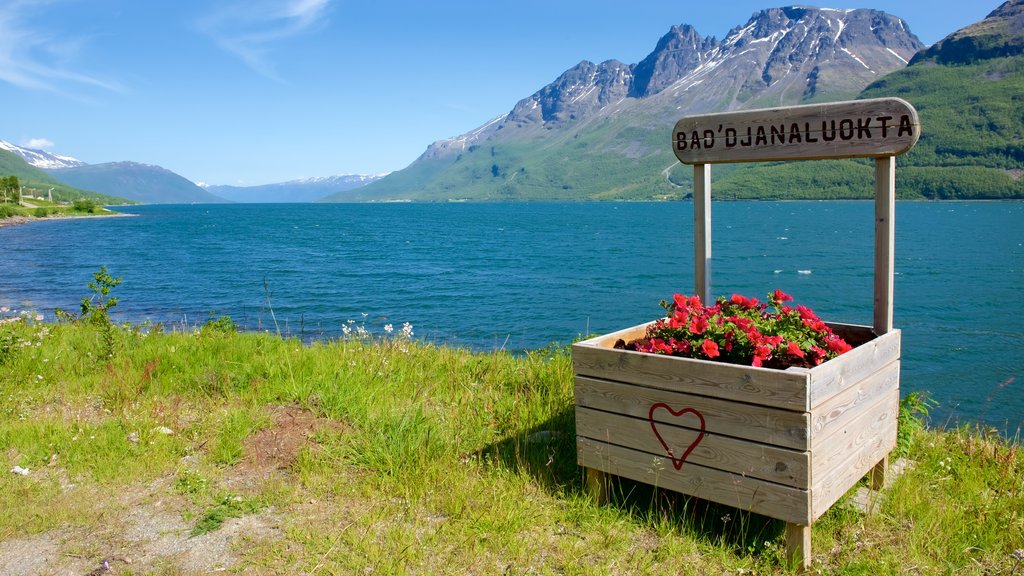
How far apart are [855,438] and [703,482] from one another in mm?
971

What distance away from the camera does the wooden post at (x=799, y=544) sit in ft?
12.5

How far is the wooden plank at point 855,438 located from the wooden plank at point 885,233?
534 millimetres

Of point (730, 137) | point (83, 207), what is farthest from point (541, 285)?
point (83, 207)

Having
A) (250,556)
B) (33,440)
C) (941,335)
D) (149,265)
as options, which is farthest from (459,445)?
(149,265)

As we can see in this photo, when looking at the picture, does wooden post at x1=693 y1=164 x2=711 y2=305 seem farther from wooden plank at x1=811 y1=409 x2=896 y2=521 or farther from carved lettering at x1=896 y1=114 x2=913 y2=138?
wooden plank at x1=811 y1=409 x2=896 y2=521

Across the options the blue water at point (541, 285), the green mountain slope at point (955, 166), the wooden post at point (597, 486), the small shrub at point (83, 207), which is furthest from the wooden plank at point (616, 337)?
the green mountain slope at point (955, 166)

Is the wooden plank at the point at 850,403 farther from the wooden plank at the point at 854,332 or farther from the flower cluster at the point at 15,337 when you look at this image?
the flower cluster at the point at 15,337

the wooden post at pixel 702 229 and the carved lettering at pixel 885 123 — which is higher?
the carved lettering at pixel 885 123

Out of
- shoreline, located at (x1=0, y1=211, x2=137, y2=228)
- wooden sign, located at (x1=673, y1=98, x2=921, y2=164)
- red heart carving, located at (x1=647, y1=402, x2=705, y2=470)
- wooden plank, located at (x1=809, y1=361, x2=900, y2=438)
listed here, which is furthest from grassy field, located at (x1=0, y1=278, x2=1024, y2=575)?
shoreline, located at (x1=0, y1=211, x2=137, y2=228)

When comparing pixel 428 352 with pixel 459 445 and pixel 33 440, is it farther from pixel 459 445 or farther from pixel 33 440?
pixel 33 440

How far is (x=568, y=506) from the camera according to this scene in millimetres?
4586

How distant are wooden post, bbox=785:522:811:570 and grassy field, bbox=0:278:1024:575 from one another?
0.34 ft

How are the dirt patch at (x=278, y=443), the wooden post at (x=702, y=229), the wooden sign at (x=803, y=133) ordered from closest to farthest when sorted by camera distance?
the wooden sign at (x=803, y=133) < the dirt patch at (x=278, y=443) < the wooden post at (x=702, y=229)

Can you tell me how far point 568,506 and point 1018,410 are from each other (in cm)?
1536
